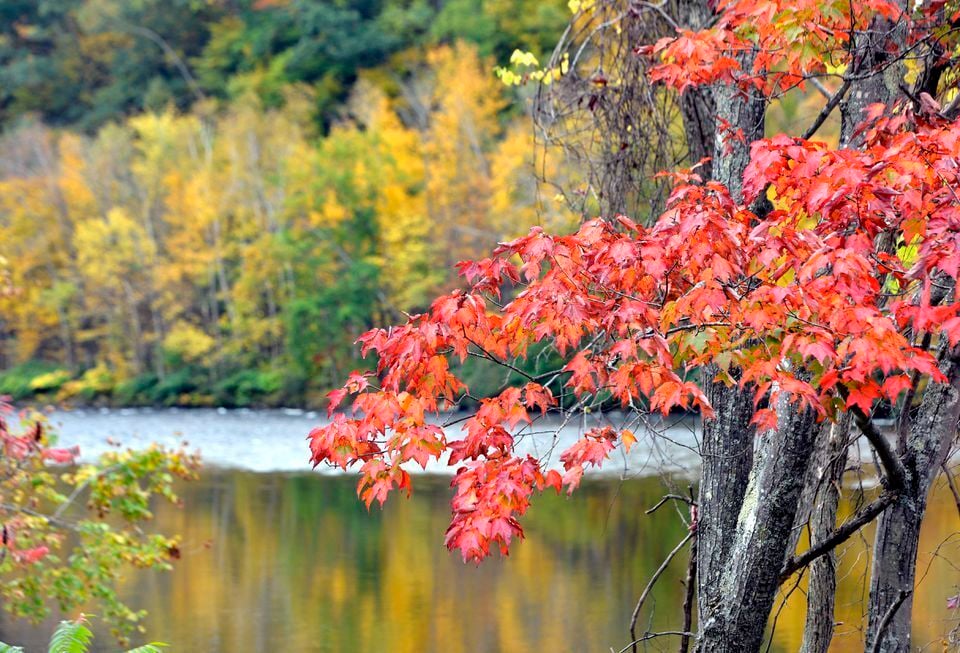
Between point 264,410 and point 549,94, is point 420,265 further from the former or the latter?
point 549,94

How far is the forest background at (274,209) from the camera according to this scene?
35.2m

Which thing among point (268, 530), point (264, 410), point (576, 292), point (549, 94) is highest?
point (549, 94)

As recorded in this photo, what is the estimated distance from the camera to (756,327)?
9.93 feet

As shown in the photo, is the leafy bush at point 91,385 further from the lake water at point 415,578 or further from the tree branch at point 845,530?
the tree branch at point 845,530

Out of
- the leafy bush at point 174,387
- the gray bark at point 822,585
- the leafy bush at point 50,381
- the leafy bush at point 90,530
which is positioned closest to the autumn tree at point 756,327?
the gray bark at point 822,585

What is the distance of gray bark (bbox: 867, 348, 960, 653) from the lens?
3943mm

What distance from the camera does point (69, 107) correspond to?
51.0 metres

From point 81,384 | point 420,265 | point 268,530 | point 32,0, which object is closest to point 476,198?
point 420,265

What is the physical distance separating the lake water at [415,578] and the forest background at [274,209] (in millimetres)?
10522

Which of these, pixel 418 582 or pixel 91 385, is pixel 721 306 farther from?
pixel 91 385

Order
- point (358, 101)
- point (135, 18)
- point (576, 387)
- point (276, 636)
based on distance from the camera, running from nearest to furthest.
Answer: point (576, 387) → point (276, 636) → point (358, 101) → point (135, 18)

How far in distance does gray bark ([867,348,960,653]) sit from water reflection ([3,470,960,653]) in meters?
6.18

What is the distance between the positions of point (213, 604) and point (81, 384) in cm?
2538

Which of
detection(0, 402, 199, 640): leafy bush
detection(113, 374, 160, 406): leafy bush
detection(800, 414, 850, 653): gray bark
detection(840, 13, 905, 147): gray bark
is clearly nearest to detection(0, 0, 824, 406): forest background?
detection(113, 374, 160, 406): leafy bush
